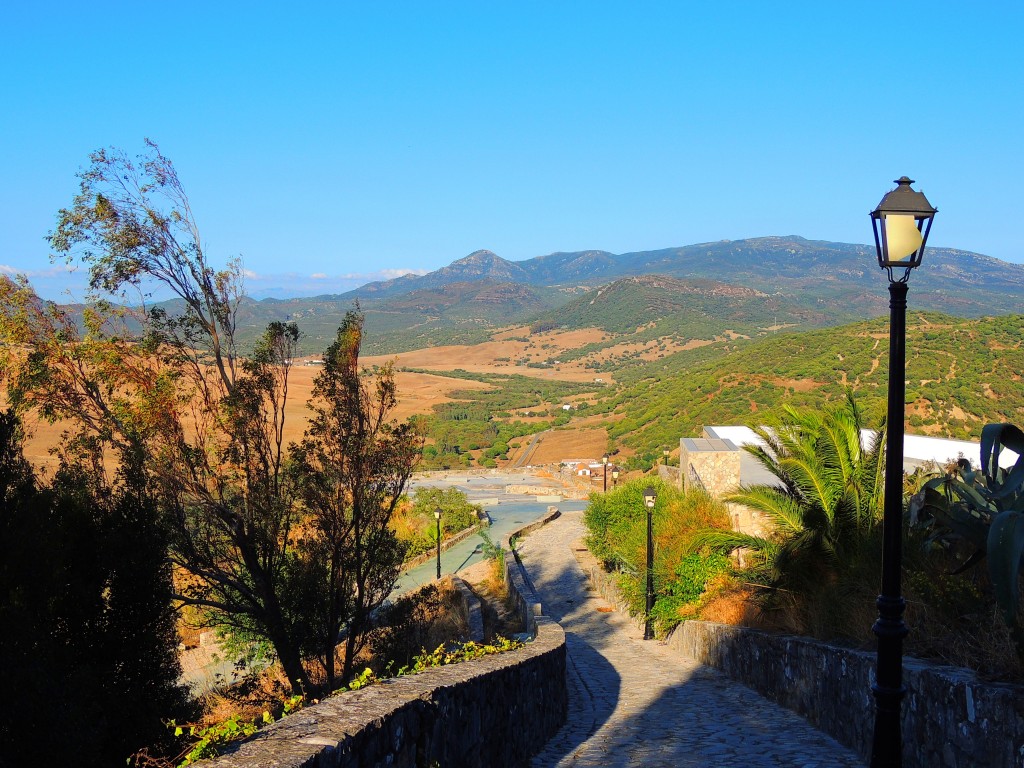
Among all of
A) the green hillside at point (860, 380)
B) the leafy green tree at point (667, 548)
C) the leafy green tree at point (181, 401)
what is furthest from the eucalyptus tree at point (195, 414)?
the green hillside at point (860, 380)

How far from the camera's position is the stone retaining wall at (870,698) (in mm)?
5367

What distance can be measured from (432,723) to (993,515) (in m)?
4.26

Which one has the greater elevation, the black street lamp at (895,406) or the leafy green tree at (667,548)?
the black street lamp at (895,406)

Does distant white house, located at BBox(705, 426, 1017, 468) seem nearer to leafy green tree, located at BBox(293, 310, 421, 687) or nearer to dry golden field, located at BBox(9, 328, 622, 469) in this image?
leafy green tree, located at BBox(293, 310, 421, 687)

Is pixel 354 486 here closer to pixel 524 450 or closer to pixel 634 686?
pixel 634 686

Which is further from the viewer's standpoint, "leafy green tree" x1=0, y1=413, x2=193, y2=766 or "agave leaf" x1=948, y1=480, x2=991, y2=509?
"agave leaf" x1=948, y1=480, x2=991, y2=509

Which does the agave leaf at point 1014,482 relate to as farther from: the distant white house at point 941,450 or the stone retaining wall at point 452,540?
the stone retaining wall at point 452,540

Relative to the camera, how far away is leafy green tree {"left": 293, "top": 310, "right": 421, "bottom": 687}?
13555 mm

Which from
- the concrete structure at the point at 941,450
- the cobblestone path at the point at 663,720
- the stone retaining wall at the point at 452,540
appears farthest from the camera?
the stone retaining wall at the point at 452,540

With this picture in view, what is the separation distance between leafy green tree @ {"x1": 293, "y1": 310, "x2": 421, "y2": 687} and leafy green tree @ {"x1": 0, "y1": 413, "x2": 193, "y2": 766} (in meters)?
5.09

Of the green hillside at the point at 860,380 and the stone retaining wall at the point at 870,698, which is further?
the green hillside at the point at 860,380

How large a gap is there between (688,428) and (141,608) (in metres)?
47.8

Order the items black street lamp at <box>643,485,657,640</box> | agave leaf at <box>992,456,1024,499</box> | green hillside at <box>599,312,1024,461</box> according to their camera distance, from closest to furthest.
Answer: agave leaf at <box>992,456,1024,499</box> → black street lamp at <box>643,485,657,640</box> → green hillside at <box>599,312,1024,461</box>

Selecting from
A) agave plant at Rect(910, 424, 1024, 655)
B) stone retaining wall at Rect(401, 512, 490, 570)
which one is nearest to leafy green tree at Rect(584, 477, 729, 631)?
agave plant at Rect(910, 424, 1024, 655)
